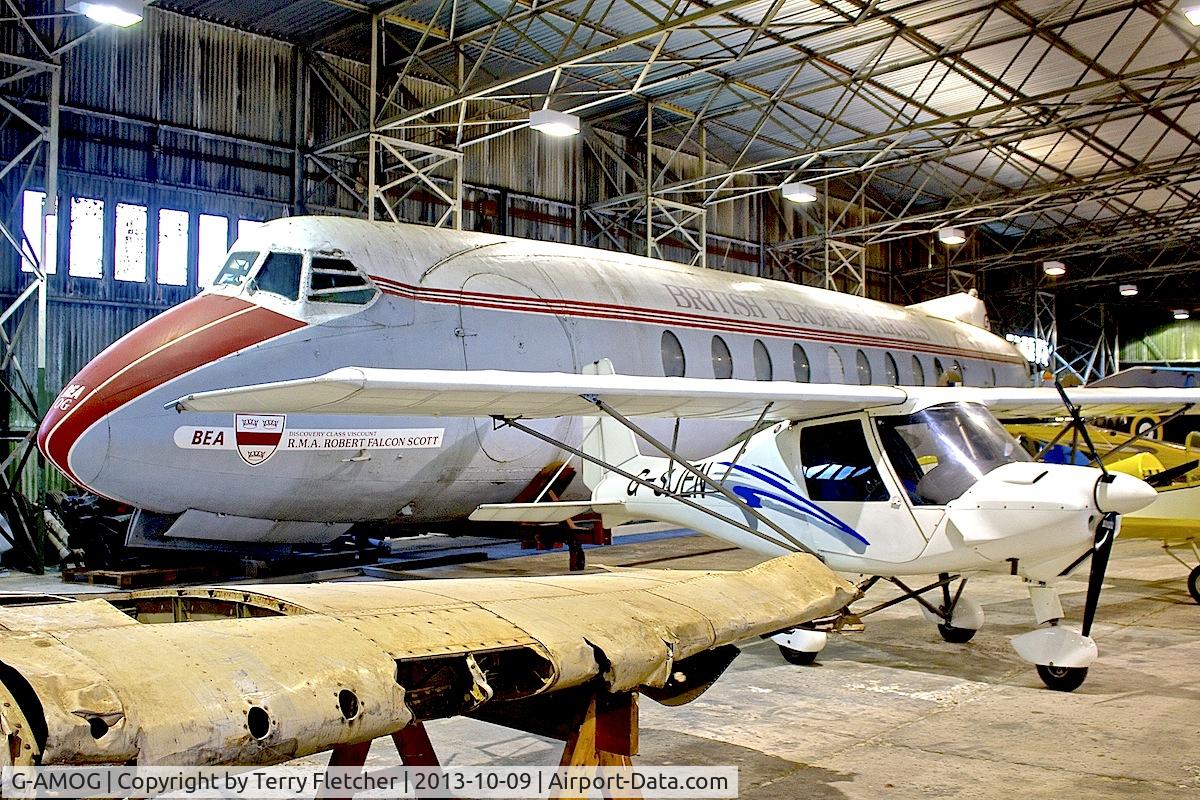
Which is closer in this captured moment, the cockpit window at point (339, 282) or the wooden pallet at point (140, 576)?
the cockpit window at point (339, 282)

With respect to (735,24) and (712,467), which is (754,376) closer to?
(712,467)

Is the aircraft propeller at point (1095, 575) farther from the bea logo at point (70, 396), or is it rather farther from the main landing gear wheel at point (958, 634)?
the bea logo at point (70, 396)

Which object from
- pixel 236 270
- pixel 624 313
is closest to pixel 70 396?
pixel 236 270

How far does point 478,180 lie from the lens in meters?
24.2

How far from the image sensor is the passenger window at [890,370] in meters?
18.0

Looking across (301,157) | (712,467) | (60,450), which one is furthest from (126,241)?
(712,467)

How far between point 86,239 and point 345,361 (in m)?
10.5

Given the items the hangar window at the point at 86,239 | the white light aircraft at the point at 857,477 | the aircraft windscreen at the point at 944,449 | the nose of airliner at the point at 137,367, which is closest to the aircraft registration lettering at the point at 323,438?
the nose of airliner at the point at 137,367

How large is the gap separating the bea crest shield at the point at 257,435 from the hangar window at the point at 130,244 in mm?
10123

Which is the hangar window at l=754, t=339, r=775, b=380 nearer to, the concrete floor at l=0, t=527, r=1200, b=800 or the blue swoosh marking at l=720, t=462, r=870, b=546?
the concrete floor at l=0, t=527, r=1200, b=800

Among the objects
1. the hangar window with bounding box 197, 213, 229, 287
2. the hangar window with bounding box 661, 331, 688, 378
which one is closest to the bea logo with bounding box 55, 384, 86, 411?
the hangar window with bounding box 661, 331, 688, 378

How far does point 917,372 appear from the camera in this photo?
1909cm

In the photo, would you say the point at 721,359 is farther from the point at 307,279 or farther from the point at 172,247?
the point at 172,247

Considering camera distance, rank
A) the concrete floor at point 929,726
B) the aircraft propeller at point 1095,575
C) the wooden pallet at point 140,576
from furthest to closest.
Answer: the wooden pallet at point 140,576, the aircraft propeller at point 1095,575, the concrete floor at point 929,726
